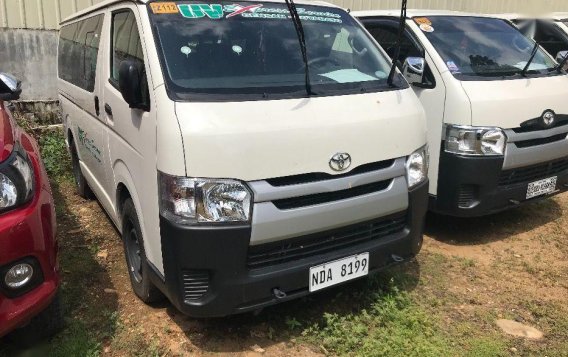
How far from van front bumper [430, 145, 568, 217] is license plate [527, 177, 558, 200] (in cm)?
4

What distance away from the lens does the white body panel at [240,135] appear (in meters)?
2.48

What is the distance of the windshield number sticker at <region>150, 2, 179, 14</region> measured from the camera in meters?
3.01

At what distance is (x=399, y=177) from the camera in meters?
3.01

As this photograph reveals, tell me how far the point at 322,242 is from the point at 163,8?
1697 millimetres

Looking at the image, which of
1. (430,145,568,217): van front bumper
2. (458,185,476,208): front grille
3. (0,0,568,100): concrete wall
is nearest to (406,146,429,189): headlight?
(430,145,568,217): van front bumper

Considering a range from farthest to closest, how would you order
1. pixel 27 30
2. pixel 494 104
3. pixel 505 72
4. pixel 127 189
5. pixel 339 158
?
pixel 27 30
pixel 505 72
pixel 494 104
pixel 127 189
pixel 339 158

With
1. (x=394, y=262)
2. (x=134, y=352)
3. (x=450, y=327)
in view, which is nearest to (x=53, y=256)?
(x=134, y=352)

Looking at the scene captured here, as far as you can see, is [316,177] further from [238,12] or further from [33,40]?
[33,40]

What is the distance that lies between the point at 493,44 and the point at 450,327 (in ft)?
9.87

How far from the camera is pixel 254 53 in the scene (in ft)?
10.1

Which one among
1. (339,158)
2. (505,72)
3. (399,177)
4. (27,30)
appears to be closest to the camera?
Result: (339,158)

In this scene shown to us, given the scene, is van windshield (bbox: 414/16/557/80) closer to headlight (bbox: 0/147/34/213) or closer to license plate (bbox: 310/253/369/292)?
license plate (bbox: 310/253/369/292)

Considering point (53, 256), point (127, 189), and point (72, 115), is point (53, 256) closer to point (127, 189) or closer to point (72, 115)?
point (127, 189)

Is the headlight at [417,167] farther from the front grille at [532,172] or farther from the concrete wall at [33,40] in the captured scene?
the concrete wall at [33,40]
